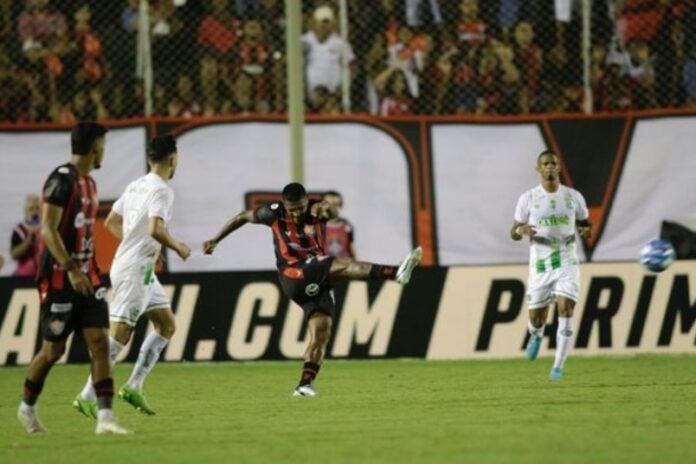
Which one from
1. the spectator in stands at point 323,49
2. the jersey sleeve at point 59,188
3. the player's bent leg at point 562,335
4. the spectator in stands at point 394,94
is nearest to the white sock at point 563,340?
the player's bent leg at point 562,335

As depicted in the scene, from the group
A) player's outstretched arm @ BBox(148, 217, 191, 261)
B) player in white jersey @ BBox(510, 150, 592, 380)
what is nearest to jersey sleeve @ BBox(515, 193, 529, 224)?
player in white jersey @ BBox(510, 150, 592, 380)

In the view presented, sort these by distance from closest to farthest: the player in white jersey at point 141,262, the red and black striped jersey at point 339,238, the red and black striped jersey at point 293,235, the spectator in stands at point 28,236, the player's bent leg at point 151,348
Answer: the player in white jersey at point 141,262, the player's bent leg at point 151,348, the red and black striped jersey at point 293,235, the spectator in stands at point 28,236, the red and black striped jersey at point 339,238

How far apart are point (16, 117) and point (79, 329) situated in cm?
1105

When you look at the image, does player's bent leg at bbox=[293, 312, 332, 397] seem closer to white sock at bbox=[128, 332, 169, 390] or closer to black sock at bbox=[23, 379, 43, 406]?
white sock at bbox=[128, 332, 169, 390]

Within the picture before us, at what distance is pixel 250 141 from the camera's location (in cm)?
2052

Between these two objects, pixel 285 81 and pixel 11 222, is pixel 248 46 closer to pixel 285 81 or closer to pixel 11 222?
pixel 285 81

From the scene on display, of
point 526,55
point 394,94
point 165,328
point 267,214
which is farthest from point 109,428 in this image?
point 526,55

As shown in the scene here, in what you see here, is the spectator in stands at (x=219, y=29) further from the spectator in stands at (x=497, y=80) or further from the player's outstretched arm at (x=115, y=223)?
the player's outstretched arm at (x=115, y=223)

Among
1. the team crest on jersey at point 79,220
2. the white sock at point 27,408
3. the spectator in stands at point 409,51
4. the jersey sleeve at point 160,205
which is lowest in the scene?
the white sock at point 27,408

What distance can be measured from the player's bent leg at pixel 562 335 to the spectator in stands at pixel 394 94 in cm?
573

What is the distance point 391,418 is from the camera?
10.8 meters

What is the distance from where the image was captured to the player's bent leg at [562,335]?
14883 millimetres

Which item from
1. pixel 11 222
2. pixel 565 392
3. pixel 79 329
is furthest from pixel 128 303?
pixel 11 222

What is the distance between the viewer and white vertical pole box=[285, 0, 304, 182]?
18391 mm
